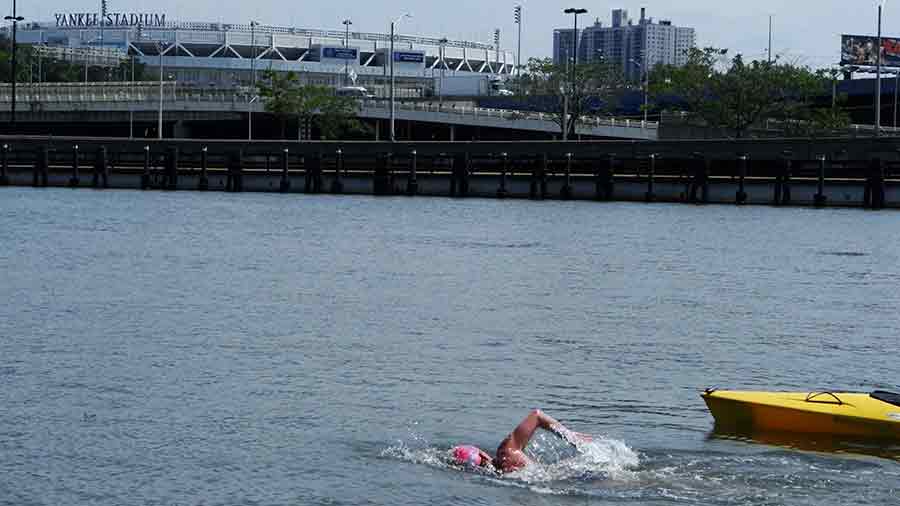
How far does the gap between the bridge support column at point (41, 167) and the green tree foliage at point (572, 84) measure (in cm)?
4699

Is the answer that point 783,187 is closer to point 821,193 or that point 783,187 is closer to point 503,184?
point 821,193

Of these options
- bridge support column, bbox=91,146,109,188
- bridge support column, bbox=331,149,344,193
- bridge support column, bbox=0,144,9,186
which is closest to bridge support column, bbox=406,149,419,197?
bridge support column, bbox=331,149,344,193

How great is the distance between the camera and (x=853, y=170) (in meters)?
102

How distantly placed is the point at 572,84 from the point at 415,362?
11332 centimetres

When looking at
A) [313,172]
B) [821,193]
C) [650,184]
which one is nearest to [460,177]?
[313,172]

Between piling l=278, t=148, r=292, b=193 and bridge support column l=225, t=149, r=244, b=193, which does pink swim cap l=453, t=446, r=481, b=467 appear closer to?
piling l=278, t=148, r=292, b=193

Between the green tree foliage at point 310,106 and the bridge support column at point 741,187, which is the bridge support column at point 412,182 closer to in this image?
the bridge support column at point 741,187

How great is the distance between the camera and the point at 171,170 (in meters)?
113

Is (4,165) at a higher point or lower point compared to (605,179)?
lower

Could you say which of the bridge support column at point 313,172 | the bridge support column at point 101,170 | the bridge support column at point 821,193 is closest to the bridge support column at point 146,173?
the bridge support column at point 101,170

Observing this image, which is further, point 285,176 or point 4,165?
point 4,165

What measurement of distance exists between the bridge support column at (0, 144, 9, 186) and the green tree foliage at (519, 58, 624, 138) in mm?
48503

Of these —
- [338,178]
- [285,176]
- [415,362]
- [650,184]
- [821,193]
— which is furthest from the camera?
[338,178]

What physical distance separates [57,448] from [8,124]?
469ft
